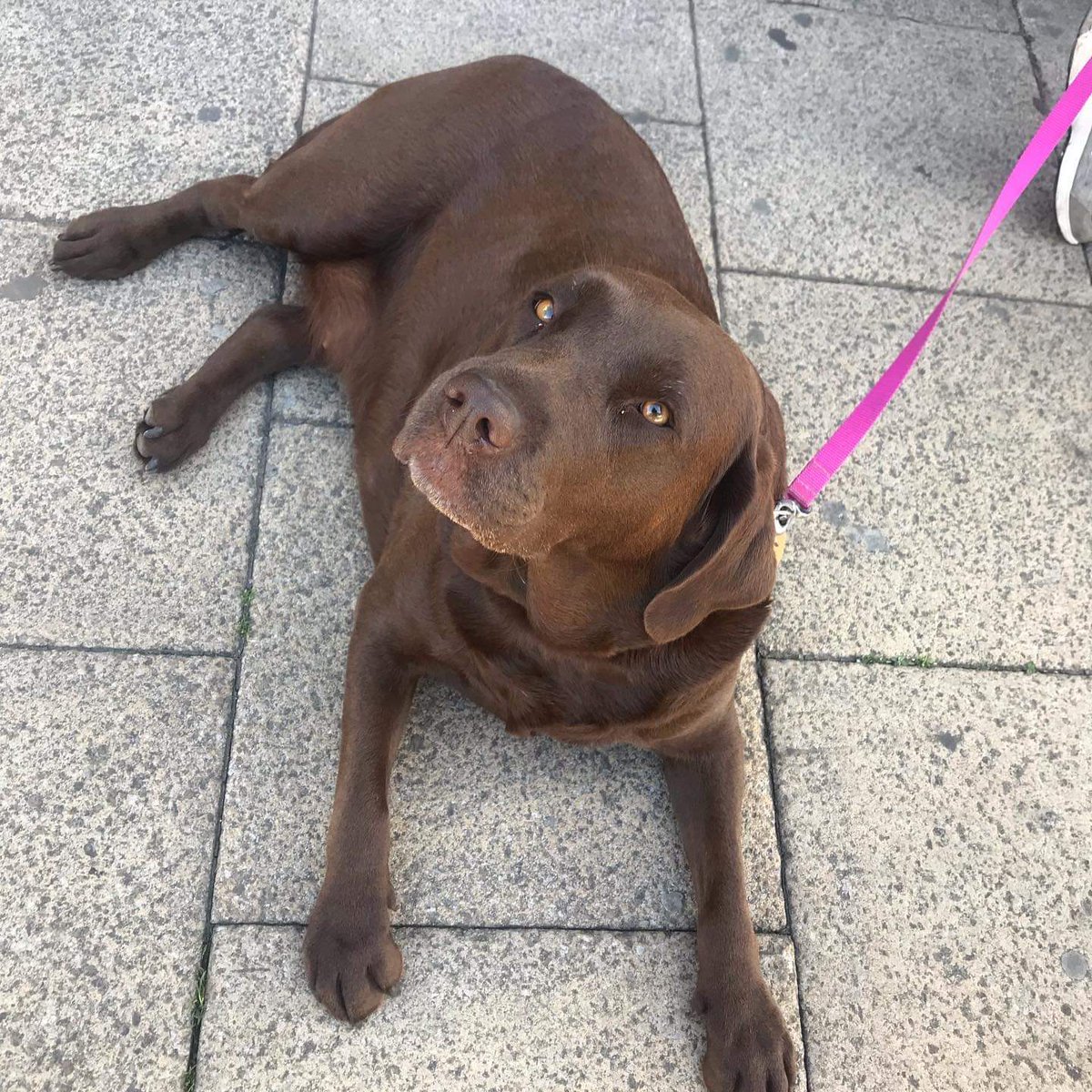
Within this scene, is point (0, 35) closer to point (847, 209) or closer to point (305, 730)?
point (305, 730)

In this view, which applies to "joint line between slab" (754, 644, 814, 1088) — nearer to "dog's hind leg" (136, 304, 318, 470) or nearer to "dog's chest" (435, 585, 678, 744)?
"dog's chest" (435, 585, 678, 744)

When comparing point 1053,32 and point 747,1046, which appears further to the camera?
point 1053,32

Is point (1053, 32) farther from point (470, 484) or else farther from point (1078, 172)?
point (470, 484)

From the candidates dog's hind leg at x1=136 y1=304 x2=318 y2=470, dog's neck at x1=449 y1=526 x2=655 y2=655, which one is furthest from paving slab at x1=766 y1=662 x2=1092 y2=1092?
dog's hind leg at x1=136 y1=304 x2=318 y2=470

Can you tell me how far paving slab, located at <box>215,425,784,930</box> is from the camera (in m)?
2.59

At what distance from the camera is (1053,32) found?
4621 mm

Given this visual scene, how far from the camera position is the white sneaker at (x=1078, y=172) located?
12.7 ft

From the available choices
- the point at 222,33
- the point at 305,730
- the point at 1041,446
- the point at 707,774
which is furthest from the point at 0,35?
the point at 1041,446

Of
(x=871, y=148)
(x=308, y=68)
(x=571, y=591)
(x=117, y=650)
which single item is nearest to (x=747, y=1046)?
(x=571, y=591)

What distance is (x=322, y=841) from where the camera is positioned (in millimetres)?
2600

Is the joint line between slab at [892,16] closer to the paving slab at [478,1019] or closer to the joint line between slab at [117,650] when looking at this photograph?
the joint line between slab at [117,650]

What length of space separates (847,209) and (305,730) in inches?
108

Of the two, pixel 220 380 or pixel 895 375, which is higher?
pixel 895 375

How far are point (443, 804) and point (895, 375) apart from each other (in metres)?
1.54
